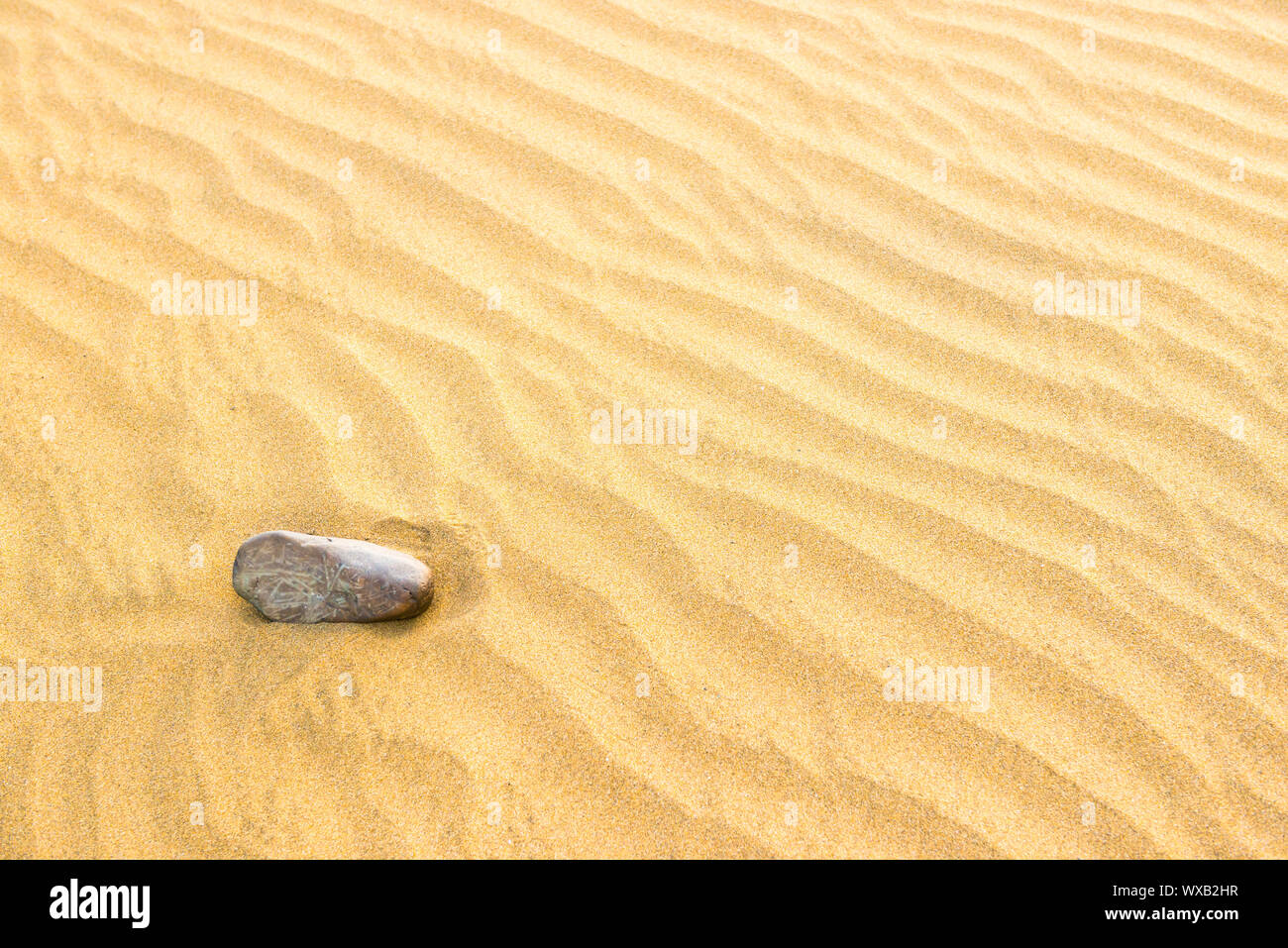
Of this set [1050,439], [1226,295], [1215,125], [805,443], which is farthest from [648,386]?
[1215,125]

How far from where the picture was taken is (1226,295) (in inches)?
104

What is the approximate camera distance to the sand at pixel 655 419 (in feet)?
6.63

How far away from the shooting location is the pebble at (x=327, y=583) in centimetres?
221

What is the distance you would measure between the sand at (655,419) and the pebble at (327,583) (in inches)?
2.4

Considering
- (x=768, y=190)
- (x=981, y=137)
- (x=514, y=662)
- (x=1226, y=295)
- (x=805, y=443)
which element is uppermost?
(x=981, y=137)

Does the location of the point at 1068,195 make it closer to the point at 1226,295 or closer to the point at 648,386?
the point at 1226,295

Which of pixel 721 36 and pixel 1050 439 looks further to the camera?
pixel 721 36

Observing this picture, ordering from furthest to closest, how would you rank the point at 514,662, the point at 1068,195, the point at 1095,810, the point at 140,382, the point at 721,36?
the point at 721,36
the point at 1068,195
the point at 140,382
the point at 514,662
the point at 1095,810

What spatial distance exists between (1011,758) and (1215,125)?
214cm

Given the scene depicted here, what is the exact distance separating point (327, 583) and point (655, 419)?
0.88 meters

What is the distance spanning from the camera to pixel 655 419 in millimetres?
2516

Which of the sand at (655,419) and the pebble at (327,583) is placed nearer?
the sand at (655,419)

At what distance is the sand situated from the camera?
6.63 feet

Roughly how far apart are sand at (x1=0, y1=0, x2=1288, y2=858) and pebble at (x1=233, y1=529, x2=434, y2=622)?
2.4 inches
